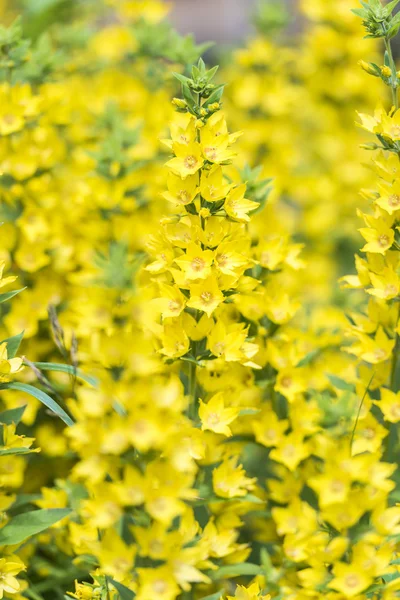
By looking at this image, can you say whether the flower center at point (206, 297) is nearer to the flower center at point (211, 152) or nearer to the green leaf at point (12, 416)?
the flower center at point (211, 152)

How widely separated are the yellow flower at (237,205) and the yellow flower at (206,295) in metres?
0.15

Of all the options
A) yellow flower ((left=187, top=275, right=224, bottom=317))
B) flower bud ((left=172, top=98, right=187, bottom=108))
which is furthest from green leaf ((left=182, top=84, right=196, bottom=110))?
yellow flower ((left=187, top=275, right=224, bottom=317))

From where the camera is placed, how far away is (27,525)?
156 centimetres

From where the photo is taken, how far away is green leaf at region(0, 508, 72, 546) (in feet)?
5.00

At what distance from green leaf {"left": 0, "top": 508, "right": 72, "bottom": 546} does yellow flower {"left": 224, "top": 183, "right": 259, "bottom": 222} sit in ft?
2.19

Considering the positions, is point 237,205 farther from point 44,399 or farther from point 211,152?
point 44,399

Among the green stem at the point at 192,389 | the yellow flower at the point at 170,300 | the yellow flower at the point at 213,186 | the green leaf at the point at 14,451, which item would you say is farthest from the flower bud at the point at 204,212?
the green leaf at the point at 14,451

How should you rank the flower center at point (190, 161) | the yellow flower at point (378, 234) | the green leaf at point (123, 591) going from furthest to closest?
the yellow flower at point (378, 234)
the flower center at point (190, 161)
the green leaf at point (123, 591)

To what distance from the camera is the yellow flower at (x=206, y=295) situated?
1493 millimetres

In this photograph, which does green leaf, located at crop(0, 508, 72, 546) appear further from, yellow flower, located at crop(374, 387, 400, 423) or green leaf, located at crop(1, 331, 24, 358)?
yellow flower, located at crop(374, 387, 400, 423)

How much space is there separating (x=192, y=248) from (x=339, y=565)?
64 centimetres

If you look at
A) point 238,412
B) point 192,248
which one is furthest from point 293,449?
point 192,248

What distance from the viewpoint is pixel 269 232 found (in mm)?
2658

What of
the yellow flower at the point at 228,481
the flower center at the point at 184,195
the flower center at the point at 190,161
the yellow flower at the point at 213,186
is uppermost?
the flower center at the point at 190,161
